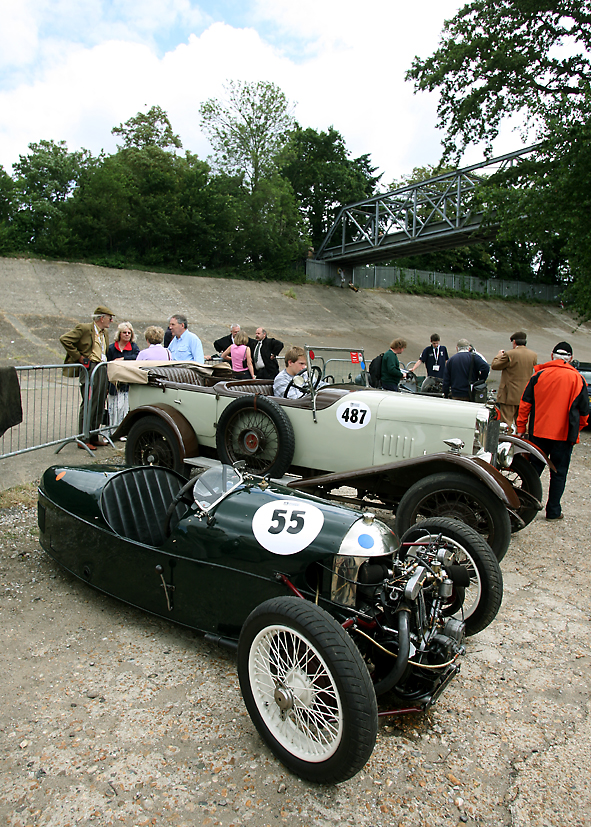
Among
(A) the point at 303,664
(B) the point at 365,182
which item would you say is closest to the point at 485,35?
(A) the point at 303,664

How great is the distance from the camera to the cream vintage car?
4359 millimetres

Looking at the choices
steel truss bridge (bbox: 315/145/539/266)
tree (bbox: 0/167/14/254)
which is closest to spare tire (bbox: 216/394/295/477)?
steel truss bridge (bbox: 315/145/539/266)

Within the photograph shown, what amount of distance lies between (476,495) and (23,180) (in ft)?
109

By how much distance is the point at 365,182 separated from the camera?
42.8 meters

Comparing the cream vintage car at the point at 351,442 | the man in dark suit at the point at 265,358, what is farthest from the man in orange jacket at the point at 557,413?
the man in dark suit at the point at 265,358

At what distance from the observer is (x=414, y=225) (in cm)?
2936

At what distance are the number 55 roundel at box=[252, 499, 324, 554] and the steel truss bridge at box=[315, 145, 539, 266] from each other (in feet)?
76.9

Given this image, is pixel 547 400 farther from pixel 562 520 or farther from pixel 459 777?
pixel 459 777

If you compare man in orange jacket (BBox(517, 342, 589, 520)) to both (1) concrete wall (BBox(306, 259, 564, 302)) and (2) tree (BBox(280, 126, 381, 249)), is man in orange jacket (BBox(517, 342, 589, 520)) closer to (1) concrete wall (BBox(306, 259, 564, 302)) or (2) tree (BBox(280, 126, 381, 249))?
(1) concrete wall (BBox(306, 259, 564, 302))

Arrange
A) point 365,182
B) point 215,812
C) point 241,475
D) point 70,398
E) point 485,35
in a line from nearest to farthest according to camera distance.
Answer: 1. point 215,812
2. point 241,475
3. point 70,398
4. point 485,35
5. point 365,182

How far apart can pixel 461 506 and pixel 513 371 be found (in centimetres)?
477

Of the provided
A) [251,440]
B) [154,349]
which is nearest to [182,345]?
[154,349]

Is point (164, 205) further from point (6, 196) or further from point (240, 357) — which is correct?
point (240, 357)

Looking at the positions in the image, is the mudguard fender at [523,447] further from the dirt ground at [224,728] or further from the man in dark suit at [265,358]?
the man in dark suit at [265,358]
